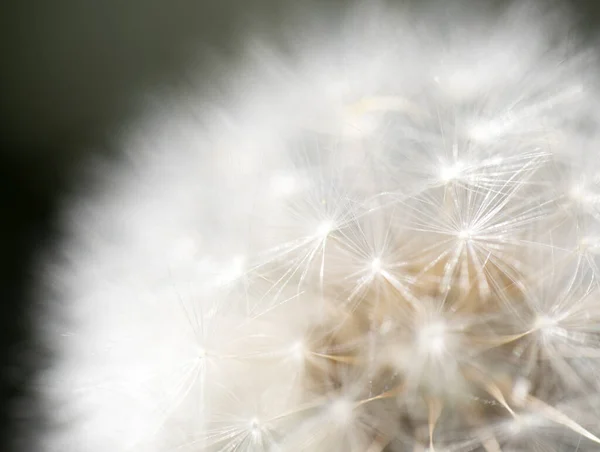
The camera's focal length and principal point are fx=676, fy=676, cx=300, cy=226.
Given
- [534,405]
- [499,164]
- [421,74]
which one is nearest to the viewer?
[534,405]

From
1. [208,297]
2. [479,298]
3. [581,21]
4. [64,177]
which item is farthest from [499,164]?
[64,177]

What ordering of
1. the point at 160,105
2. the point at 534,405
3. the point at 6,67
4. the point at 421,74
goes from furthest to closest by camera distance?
1. the point at 6,67
2. the point at 160,105
3. the point at 421,74
4. the point at 534,405

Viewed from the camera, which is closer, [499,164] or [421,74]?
[499,164]

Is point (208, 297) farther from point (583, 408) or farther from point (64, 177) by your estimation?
point (64, 177)

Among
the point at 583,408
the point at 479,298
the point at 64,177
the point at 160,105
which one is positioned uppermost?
the point at 64,177

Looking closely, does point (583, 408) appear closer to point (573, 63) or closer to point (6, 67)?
point (573, 63)

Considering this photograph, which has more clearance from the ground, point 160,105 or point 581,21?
point 160,105

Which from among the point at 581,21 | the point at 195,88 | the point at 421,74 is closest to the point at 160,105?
the point at 195,88
